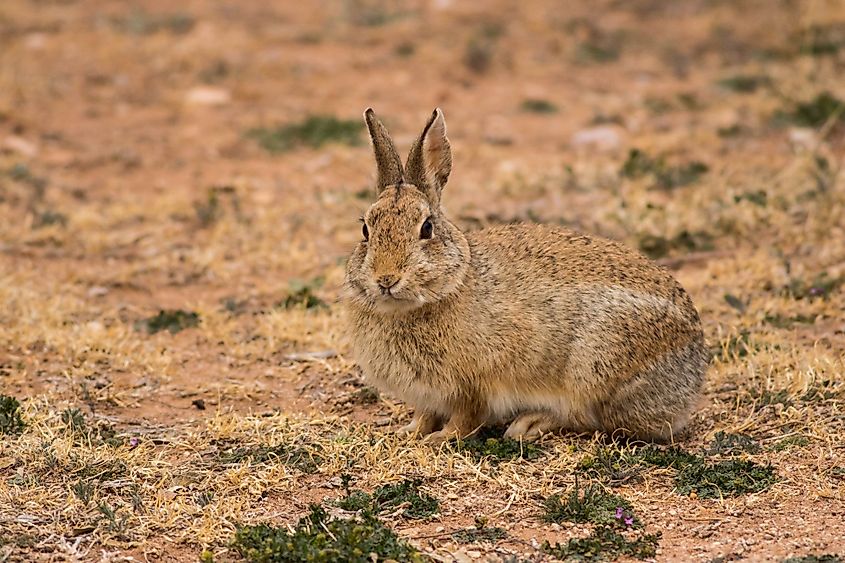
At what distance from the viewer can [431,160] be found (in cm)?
554

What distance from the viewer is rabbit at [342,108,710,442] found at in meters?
5.36

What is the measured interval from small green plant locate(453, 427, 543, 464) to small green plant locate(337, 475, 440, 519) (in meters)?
0.44

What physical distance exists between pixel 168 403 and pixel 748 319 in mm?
3232

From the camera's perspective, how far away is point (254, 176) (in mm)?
9648

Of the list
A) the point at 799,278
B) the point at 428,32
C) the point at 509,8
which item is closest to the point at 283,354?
the point at 799,278

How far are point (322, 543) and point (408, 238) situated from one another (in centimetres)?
143

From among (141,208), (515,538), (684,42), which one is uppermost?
(684,42)

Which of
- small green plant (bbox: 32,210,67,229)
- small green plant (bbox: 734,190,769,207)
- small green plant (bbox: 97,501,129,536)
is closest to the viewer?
small green plant (bbox: 97,501,129,536)

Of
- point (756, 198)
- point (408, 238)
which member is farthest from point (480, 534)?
point (756, 198)

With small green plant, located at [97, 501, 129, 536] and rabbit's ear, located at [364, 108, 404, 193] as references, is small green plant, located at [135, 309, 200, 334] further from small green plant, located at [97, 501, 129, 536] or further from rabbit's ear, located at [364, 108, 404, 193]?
small green plant, located at [97, 501, 129, 536]

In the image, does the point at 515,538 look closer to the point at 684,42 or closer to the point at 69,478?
the point at 69,478

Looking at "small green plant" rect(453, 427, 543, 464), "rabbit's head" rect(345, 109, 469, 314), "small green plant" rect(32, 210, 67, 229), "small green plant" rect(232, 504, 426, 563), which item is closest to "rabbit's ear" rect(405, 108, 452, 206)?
"rabbit's head" rect(345, 109, 469, 314)

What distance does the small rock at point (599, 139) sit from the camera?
994 centimetres

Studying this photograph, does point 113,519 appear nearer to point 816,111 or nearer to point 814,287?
point 814,287
